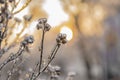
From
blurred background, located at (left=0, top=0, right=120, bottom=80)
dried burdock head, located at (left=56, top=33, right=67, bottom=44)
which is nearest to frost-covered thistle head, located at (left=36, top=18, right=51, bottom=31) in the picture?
dried burdock head, located at (left=56, top=33, right=67, bottom=44)

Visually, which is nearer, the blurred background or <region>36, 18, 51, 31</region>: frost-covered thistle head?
<region>36, 18, 51, 31</region>: frost-covered thistle head

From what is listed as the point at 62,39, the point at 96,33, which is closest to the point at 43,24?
the point at 62,39

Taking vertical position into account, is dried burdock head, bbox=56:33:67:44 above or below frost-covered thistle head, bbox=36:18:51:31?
below

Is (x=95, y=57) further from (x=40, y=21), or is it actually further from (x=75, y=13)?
(x=40, y=21)

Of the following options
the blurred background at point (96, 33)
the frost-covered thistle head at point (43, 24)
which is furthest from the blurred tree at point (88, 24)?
the frost-covered thistle head at point (43, 24)

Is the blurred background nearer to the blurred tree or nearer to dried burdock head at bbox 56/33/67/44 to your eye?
the blurred tree

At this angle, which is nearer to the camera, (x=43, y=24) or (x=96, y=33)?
(x=43, y=24)

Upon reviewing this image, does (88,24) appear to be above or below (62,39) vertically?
below

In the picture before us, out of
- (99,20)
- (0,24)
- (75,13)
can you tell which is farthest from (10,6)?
(99,20)

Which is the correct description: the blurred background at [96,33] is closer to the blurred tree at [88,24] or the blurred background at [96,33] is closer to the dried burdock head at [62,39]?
the blurred tree at [88,24]

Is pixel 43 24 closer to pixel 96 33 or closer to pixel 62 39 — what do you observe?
pixel 62 39

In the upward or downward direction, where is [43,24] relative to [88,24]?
upward

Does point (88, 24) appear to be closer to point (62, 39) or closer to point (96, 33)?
point (96, 33)
